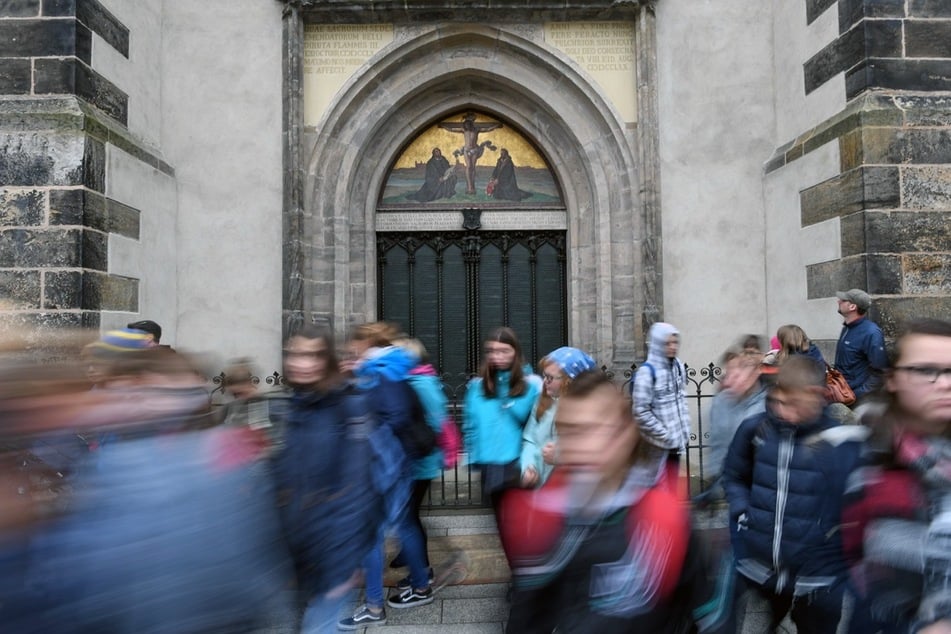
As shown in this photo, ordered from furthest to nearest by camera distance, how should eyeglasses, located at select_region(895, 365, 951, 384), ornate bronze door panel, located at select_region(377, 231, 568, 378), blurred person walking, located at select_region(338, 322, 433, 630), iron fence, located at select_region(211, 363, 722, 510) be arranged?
ornate bronze door panel, located at select_region(377, 231, 568, 378) < iron fence, located at select_region(211, 363, 722, 510) < blurred person walking, located at select_region(338, 322, 433, 630) < eyeglasses, located at select_region(895, 365, 951, 384)

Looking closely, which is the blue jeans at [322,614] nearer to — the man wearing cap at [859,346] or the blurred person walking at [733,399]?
the blurred person walking at [733,399]

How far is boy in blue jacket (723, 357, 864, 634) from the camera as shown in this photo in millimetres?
2342

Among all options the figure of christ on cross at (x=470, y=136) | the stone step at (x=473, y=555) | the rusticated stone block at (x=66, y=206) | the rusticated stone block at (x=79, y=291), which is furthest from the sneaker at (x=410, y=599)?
the figure of christ on cross at (x=470, y=136)

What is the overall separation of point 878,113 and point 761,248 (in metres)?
1.82

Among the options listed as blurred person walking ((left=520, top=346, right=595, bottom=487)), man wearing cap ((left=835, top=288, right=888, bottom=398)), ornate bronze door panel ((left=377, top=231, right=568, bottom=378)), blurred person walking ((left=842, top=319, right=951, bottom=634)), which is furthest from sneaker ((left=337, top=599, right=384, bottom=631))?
ornate bronze door panel ((left=377, top=231, right=568, bottom=378))

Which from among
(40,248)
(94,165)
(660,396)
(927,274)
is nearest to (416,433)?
(660,396)

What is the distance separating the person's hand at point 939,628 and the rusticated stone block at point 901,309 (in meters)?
4.78

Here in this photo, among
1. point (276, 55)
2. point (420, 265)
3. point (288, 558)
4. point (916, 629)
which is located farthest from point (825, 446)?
point (276, 55)

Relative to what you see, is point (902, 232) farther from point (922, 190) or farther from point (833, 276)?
point (833, 276)

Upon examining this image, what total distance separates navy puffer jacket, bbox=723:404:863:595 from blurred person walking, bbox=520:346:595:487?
3.33ft

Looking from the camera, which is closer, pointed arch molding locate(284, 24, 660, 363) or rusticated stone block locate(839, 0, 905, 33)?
rusticated stone block locate(839, 0, 905, 33)

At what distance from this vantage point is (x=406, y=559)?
153 inches

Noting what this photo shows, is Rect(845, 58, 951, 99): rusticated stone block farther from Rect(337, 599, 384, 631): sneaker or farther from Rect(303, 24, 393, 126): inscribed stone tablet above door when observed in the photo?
Rect(337, 599, 384, 631): sneaker

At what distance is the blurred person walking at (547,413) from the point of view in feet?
11.4
